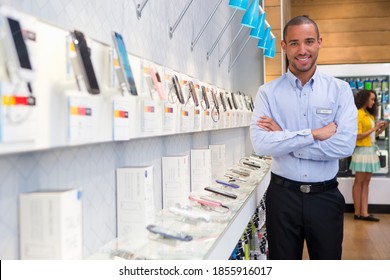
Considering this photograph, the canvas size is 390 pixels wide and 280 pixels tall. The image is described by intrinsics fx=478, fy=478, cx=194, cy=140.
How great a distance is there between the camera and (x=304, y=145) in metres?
2.70

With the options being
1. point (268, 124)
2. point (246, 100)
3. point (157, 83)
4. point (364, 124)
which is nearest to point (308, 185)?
point (268, 124)

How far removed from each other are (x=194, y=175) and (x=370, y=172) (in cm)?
429

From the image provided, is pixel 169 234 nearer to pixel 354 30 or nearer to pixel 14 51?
pixel 14 51

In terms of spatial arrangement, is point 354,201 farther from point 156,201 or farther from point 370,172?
point 156,201

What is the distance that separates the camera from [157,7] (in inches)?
118

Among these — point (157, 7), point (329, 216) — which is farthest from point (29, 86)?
point (329, 216)

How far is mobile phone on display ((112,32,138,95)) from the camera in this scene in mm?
1887

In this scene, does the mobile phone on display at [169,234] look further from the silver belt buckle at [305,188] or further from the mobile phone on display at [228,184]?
the mobile phone on display at [228,184]

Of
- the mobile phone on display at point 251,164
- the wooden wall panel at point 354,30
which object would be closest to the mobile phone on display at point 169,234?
the mobile phone on display at point 251,164

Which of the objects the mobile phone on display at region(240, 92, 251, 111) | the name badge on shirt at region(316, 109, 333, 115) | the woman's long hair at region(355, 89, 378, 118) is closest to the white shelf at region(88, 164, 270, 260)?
the name badge on shirt at region(316, 109, 333, 115)

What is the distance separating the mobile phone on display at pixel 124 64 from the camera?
1.89 metres

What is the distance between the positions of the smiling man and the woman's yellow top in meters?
4.36

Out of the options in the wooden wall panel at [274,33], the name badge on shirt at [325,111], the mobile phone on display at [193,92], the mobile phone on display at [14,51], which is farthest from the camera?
the wooden wall panel at [274,33]

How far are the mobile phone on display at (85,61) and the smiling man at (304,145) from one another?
1.38m
